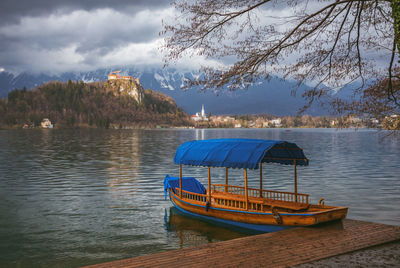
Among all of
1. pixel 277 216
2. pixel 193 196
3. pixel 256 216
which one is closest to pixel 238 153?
pixel 256 216

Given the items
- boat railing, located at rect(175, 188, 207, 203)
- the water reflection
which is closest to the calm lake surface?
the water reflection

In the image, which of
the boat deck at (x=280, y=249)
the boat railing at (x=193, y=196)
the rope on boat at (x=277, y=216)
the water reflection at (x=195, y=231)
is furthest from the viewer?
the boat railing at (x=193, y=196)

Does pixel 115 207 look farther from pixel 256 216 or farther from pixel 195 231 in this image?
pixel 256 216

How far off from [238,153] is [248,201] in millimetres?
2379

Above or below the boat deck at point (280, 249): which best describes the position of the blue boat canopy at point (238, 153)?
above

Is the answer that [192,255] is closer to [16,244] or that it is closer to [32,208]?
[16,244]

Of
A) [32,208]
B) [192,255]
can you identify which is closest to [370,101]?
[192,255]

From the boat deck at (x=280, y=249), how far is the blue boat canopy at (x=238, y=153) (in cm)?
362

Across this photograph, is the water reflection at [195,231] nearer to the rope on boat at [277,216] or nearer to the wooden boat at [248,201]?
the wooden boat at [248,201]

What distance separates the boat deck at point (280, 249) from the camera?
10312 millimetres

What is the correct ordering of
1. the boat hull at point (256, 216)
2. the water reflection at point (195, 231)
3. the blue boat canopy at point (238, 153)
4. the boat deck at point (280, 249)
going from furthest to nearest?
1. the water reflection at point (195, 231)
2. the blue boat canopy at point (238, 153)
3. the boat hull at point (256, 216)
4. the boat deck at point (280, 249)

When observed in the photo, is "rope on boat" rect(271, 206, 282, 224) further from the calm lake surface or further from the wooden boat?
the calm lake surface

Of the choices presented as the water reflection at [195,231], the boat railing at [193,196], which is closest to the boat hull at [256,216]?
the water reflection at [195,231]

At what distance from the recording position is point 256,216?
52.7 feet
